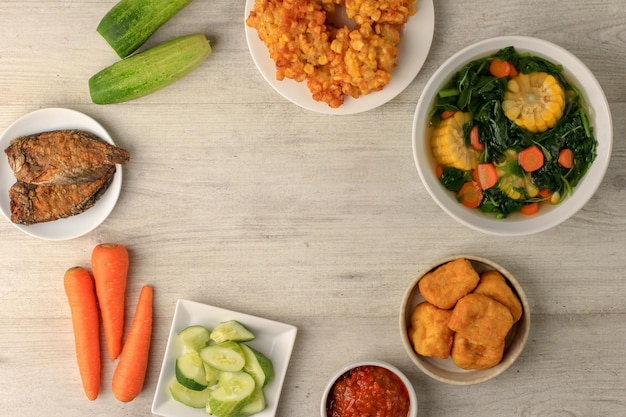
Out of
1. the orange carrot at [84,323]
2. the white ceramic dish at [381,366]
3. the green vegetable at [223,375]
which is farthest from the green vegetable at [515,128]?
the orange carrot at [84,323]

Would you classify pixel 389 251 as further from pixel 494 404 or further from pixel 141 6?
pixel 141 6

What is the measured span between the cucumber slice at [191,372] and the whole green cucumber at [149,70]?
1.03 metres

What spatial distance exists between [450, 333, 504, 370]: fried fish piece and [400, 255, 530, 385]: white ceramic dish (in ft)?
0.15

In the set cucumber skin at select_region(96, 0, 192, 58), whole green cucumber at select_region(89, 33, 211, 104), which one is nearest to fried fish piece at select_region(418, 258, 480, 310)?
whole green cucumber at select_region(89, 33, 211, 104)

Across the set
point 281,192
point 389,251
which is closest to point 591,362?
point 389,251

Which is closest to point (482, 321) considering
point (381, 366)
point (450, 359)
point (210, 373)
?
point (450, 359)

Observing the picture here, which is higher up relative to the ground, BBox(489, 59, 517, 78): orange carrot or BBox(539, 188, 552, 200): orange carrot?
BBox(489, 59, 517, 78): orange carrot

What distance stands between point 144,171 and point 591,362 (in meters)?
1.95

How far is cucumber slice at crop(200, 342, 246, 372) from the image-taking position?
2.41 metres

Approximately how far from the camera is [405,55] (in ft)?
7.66

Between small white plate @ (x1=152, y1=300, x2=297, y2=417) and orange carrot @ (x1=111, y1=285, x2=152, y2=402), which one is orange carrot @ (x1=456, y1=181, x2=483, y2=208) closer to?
small white plate @ (x1=152, y1=300, x2=297, y2=417)

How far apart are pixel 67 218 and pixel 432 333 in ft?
4.86

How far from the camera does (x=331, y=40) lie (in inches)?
87.7

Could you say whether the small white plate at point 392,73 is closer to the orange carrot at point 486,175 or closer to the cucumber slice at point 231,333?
the orange carrot at point 486,175
